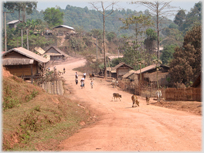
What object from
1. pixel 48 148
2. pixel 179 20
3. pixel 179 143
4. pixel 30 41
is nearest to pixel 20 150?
pixel 48 148

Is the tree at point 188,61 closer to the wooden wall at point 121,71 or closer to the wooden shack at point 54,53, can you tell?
the wooden wall at point 121,71

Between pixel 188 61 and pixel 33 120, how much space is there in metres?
25.2

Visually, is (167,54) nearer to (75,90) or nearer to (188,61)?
(188,61)

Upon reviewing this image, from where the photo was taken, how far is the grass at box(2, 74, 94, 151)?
948cm

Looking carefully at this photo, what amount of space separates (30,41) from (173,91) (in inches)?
2119

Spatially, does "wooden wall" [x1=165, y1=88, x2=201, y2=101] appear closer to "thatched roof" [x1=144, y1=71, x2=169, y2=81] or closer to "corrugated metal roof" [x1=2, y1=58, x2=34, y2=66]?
"thatched roof" [x1=144, y1=71, x2=169, y2=81]

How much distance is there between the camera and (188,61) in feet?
106

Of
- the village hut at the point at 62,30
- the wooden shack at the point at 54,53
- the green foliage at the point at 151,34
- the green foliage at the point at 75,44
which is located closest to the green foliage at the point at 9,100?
the wooden shack at the point at 54,53

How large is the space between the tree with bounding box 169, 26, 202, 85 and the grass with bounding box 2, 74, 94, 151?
1924cm

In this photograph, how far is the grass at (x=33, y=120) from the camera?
9.48 metres

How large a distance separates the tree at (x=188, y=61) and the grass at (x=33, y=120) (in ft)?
63.1

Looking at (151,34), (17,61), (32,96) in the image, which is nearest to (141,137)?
(32,96)

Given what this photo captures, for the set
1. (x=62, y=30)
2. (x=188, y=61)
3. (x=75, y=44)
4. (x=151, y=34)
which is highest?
(x=62, y=30)

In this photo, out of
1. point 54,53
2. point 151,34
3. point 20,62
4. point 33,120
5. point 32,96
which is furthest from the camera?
A: point 151,34
